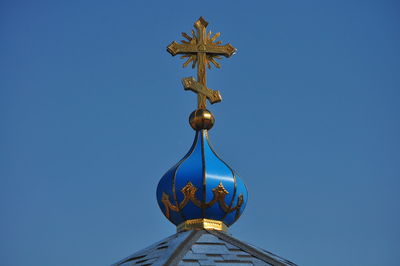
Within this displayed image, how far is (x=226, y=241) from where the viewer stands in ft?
39.0

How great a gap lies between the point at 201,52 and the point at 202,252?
4.43 metres

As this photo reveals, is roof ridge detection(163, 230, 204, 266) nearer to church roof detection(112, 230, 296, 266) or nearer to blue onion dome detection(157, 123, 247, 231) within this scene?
church roof detection(112, 230, 296, 266)

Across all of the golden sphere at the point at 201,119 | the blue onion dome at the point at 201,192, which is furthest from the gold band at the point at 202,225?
the golden sphere at the point at 201,119

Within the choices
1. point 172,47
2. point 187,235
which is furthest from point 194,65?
point 187,235

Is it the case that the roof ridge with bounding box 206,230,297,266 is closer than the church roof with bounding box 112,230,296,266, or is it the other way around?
the church roof with bounding box 112,230,296,266

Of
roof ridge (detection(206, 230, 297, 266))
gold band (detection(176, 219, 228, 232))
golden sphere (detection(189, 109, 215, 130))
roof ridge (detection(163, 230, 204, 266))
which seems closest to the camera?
roof ridge (detection(163, 230, 204, 266))

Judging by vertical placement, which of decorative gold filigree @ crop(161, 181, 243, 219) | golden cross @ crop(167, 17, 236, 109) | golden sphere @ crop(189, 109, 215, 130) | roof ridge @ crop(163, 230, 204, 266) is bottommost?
roof ridge @ crop(163, 230, 204, 266)

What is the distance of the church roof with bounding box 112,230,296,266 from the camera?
432 inches

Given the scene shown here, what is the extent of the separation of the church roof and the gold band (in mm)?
308

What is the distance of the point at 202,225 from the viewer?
1273 cm

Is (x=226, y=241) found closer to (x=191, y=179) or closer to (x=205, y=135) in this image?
(x=191, y=179)

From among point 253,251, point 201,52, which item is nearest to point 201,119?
point 201,52

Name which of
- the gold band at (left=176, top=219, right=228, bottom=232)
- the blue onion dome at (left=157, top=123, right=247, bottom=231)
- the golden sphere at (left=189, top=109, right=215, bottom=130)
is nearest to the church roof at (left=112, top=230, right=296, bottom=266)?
the gold band at (left=176, top=219, right=228, bottom=232)

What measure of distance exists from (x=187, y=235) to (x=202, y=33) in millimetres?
4209
